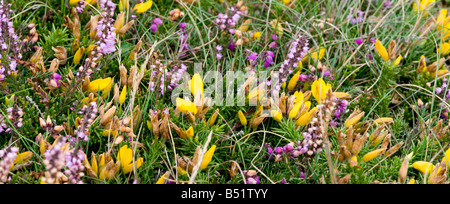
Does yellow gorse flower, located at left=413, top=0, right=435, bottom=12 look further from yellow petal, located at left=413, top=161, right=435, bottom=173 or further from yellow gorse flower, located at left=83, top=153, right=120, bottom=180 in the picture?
yellow gorse flower, located at left=83, top=153, right=120, bottom=180

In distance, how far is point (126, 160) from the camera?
6.65 ft

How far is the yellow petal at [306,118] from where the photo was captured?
7.36ft

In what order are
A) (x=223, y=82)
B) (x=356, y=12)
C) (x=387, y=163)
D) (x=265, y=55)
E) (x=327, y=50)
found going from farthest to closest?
1. (x=356, y=12)
2. (x=327, y=50)
3. (x=265, y=55)
4. (x=223, y=82)
5. (x=387, y=163)

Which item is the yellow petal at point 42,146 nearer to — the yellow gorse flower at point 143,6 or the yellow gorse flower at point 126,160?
the yellow gorse flower at point 126,160

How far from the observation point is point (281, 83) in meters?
2.42

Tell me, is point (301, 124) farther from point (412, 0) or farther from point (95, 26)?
point (412, 0)

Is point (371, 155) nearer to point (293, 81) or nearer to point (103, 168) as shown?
A: point (293, 81)

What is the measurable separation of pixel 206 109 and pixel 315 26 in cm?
116

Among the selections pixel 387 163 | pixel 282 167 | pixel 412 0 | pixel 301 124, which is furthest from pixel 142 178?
pixel 412 0

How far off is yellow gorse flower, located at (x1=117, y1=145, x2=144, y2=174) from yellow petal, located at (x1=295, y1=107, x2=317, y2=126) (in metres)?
0.88

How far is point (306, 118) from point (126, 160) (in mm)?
980

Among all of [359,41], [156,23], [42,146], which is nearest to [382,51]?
[359,41]

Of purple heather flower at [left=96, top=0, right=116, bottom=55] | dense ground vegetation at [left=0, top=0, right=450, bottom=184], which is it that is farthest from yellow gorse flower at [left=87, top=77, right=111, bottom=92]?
purple heather flower at [left=96, top=0, right=116, bottom=55]

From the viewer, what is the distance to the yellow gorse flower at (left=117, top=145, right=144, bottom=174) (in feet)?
6.60
